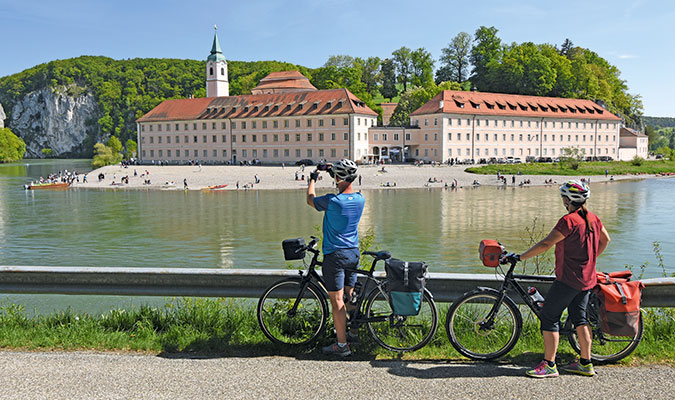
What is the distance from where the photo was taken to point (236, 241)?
28.0 metres

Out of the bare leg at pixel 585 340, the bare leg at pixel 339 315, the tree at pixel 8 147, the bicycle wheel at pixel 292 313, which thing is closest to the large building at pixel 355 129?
the tree at pixel 8 147

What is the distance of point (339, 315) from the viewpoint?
599 cm

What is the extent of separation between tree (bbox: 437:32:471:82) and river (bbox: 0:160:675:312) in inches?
3405

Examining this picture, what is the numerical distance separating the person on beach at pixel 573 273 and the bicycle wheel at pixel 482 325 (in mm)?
411

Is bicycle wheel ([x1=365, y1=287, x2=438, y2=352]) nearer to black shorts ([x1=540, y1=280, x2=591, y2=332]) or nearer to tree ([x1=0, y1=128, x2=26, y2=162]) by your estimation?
black shorts ([x1=540, y1=280, x2=591, y2=332])

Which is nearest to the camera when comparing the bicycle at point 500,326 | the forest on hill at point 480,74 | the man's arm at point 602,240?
the man's arm at point 602,240

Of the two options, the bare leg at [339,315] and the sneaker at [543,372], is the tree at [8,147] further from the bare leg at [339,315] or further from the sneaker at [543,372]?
the sneaker at [543,372]

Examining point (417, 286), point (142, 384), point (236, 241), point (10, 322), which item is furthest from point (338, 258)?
point (236, 241)

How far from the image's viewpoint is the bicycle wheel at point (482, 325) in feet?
Answer: 19.1

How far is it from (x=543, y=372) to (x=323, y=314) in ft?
7.45

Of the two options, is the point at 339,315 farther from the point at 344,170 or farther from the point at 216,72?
the point at 216,72

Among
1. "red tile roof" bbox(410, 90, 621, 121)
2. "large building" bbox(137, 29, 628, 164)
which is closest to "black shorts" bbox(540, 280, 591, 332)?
"large building" bbox(137, 29, 628, 164)

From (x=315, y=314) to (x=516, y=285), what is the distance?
86.2 inches

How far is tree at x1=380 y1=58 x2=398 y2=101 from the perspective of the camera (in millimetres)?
148500
